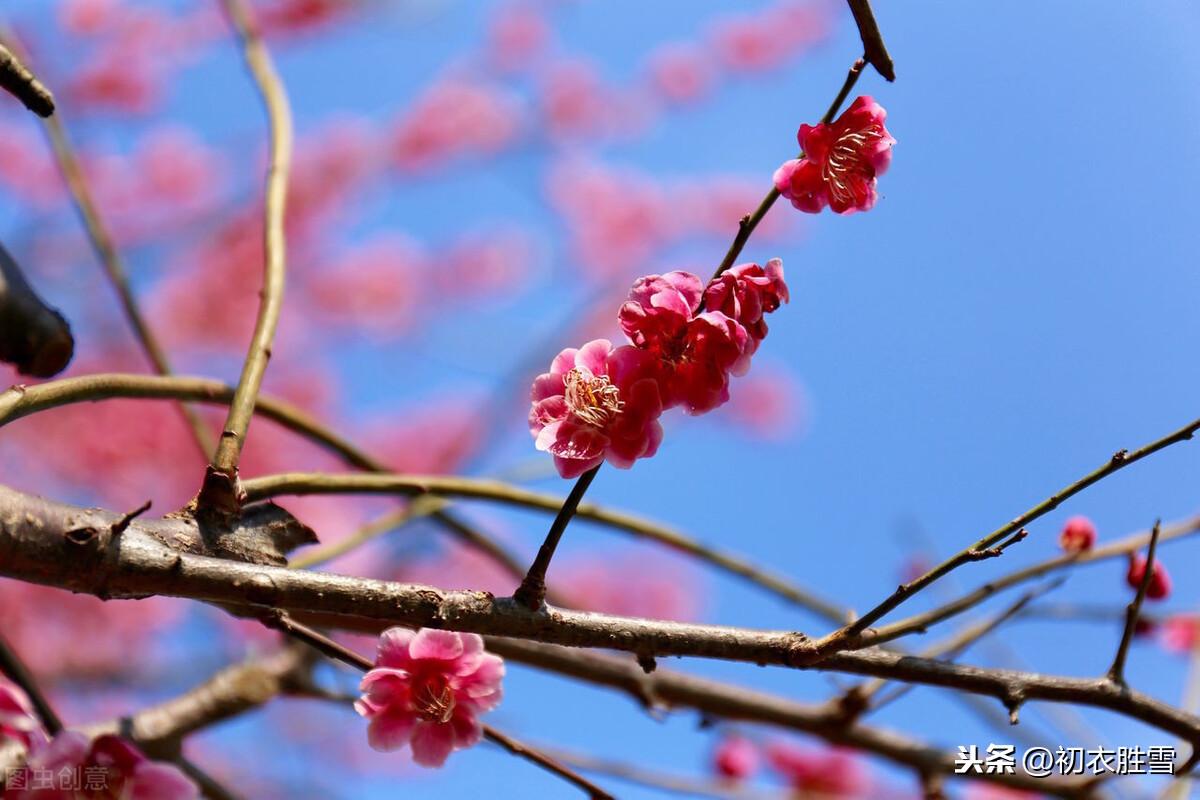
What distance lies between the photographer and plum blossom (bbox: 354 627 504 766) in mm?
1539

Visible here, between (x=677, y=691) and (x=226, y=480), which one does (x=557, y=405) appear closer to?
(x=226, y=480)

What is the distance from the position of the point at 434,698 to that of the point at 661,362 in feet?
2.18

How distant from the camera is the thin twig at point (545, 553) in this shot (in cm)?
132

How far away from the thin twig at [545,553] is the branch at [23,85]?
98 cm

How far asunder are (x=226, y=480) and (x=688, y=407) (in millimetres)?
691

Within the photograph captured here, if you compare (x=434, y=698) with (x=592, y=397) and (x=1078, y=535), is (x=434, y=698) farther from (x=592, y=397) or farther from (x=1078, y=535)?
Answer: (x=1078, y=535)

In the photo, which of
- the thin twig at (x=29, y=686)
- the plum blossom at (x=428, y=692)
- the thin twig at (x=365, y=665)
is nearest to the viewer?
the thin twig at (x=365, y=665)

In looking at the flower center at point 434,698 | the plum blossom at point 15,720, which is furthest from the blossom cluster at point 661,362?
the plum blossom at point 15,720

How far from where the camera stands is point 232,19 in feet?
9.57

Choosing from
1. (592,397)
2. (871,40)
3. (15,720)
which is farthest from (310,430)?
(871,40)

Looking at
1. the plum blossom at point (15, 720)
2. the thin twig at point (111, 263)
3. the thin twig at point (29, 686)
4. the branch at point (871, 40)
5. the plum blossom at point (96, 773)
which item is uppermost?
the thin twig at point (111, 263)

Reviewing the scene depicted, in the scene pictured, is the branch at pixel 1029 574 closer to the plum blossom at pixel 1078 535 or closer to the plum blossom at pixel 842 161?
the plum blossom at pixel 1078 535

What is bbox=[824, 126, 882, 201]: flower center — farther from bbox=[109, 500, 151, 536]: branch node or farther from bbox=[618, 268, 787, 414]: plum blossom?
bbox=[109, 500, 151, 536]: branch node

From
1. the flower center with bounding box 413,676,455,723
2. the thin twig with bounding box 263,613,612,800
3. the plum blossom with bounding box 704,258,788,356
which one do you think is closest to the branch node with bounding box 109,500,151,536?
the thin twig with bounding box 263,613,612,800
